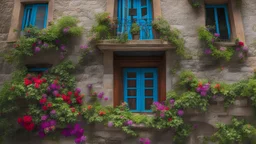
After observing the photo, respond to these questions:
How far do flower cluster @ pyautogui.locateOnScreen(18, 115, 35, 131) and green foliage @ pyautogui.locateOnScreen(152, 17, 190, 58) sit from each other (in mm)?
3304

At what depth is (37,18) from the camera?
234 inches

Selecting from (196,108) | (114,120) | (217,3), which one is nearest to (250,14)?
(217,3)

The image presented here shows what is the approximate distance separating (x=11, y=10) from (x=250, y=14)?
19.0 ft

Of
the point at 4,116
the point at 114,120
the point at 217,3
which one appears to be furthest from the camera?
the point at 217,3

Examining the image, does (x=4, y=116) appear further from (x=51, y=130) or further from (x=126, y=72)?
(x=126, y=72)

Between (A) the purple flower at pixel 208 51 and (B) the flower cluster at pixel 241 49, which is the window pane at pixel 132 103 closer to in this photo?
(A) the purple flower at pixel 208 51

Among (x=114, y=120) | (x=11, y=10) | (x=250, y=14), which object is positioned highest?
(x=11, y=10)

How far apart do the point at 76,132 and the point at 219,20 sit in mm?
4168

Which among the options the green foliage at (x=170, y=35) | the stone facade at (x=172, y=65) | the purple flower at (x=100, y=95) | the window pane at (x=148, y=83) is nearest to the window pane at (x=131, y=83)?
the window pane at (x=148, y=83)

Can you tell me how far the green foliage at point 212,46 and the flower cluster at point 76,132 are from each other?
3256mm

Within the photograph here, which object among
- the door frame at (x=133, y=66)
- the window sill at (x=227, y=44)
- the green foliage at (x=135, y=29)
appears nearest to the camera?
the window sill at (x=227, y=44)

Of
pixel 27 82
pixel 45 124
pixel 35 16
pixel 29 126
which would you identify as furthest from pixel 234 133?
pixel 35 16

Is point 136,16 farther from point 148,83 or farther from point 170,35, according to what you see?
point 148,83

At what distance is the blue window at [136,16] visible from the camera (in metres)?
5.59
